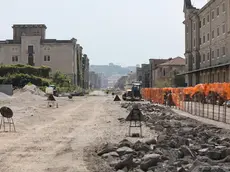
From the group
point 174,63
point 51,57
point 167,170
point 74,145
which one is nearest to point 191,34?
point 174,63

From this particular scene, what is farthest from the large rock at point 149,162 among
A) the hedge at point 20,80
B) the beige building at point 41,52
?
the beige building at point 41,52

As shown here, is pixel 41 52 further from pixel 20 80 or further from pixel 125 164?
pixel 125 164

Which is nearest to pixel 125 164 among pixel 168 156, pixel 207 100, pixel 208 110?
pixel 168 156

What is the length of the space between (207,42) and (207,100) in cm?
4514

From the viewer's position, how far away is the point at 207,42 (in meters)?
75.9

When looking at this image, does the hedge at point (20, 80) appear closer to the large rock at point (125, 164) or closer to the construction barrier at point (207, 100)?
the construction barrier at point (207, 100)

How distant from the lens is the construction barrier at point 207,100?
28500 millimetres

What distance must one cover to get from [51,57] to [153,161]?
121680 millimetres

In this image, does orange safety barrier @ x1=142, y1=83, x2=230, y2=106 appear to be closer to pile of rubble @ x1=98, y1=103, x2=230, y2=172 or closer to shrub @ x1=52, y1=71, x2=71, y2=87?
pile of rubble @ x1=98, y1=103, x2=230, y2=172

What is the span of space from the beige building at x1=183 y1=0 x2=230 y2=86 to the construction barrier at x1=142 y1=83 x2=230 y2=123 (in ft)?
62.7

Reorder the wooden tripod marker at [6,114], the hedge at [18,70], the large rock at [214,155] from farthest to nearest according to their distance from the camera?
1. the hedge at [18,70]
2. the wooden tripod marker at [6,114]
3. the large rock at [214,155]

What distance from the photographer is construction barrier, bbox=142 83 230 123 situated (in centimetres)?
2850

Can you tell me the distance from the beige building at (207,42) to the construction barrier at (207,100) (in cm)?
1912

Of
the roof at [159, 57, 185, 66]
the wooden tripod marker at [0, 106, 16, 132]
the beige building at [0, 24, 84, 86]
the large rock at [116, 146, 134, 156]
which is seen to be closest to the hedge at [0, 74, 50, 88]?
the beige building at [0, 24, 84, 86]
